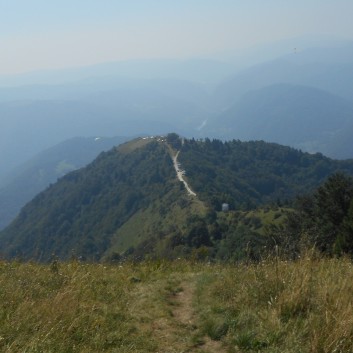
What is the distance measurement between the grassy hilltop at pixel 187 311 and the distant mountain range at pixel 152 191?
69.7 metres

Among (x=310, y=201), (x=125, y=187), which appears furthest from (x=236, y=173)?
(x=310, y=201)

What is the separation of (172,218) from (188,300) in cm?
8320

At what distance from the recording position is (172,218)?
Answer: 89438 millimetres

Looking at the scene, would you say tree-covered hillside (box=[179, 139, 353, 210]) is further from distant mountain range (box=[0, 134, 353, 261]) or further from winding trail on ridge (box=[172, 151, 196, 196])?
winding trail on ridge (box=[172, 151, 196, 196])

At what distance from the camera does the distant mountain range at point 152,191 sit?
319 ft

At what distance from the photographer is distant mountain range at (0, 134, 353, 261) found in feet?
319

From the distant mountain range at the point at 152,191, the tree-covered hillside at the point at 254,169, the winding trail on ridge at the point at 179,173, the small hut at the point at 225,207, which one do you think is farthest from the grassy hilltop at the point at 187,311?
the tree-covered hillside at the point at 254,169

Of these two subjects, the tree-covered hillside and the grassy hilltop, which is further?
the tree-covered hillside

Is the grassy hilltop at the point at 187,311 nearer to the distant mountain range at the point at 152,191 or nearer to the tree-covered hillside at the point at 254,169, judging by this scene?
the distant mountain range at the point at 152,191

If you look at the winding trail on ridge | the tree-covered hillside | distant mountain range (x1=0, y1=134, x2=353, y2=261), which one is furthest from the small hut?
the tree-covered hillside

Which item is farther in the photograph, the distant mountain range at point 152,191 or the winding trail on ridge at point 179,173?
the winding trail on ridge at point 179,173

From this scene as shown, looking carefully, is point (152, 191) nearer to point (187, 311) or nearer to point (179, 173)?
point (179, 173)

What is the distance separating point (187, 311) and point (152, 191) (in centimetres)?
11254

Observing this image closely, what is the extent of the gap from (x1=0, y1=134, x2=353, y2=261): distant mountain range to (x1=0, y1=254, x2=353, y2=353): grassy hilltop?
69679 millimetres
